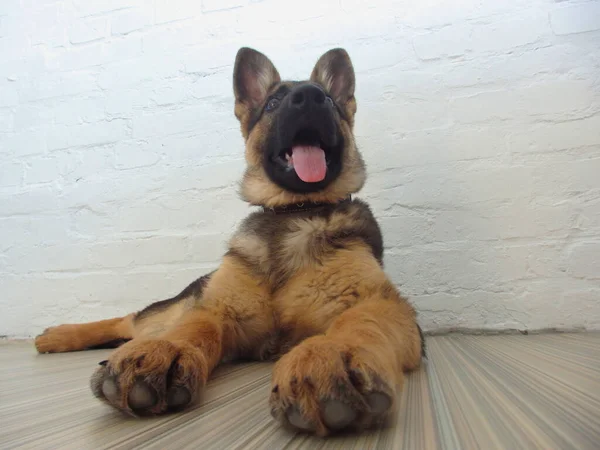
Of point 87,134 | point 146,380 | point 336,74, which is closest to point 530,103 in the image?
point 336,74

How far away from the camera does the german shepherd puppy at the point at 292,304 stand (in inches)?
29.5

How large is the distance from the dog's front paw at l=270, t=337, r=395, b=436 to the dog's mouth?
1.17 metres

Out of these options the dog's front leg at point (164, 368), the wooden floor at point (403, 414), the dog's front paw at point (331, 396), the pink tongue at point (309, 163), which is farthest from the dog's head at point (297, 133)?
the dog's front paw at point (331, 396)

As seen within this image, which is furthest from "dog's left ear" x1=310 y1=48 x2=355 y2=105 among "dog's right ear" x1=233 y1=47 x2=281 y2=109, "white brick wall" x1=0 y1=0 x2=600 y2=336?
"white brick wall" x1=0 y1=0 x2=600 y2=336

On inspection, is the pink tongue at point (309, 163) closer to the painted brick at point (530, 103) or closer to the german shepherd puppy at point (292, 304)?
the german shepherd puppy at point (292, 304)

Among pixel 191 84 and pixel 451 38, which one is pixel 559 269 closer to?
pixel 451 38

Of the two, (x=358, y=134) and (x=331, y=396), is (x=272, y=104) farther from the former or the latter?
(x=331, y=396)

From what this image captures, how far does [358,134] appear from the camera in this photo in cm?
270

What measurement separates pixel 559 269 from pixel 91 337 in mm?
2597

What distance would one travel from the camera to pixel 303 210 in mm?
1874

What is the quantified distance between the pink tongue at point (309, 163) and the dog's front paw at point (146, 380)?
3.49 ft

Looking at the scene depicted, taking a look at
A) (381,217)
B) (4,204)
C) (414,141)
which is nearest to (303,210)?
(381,217)

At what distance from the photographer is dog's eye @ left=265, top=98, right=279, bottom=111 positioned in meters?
2.11

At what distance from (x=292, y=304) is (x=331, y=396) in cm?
82
